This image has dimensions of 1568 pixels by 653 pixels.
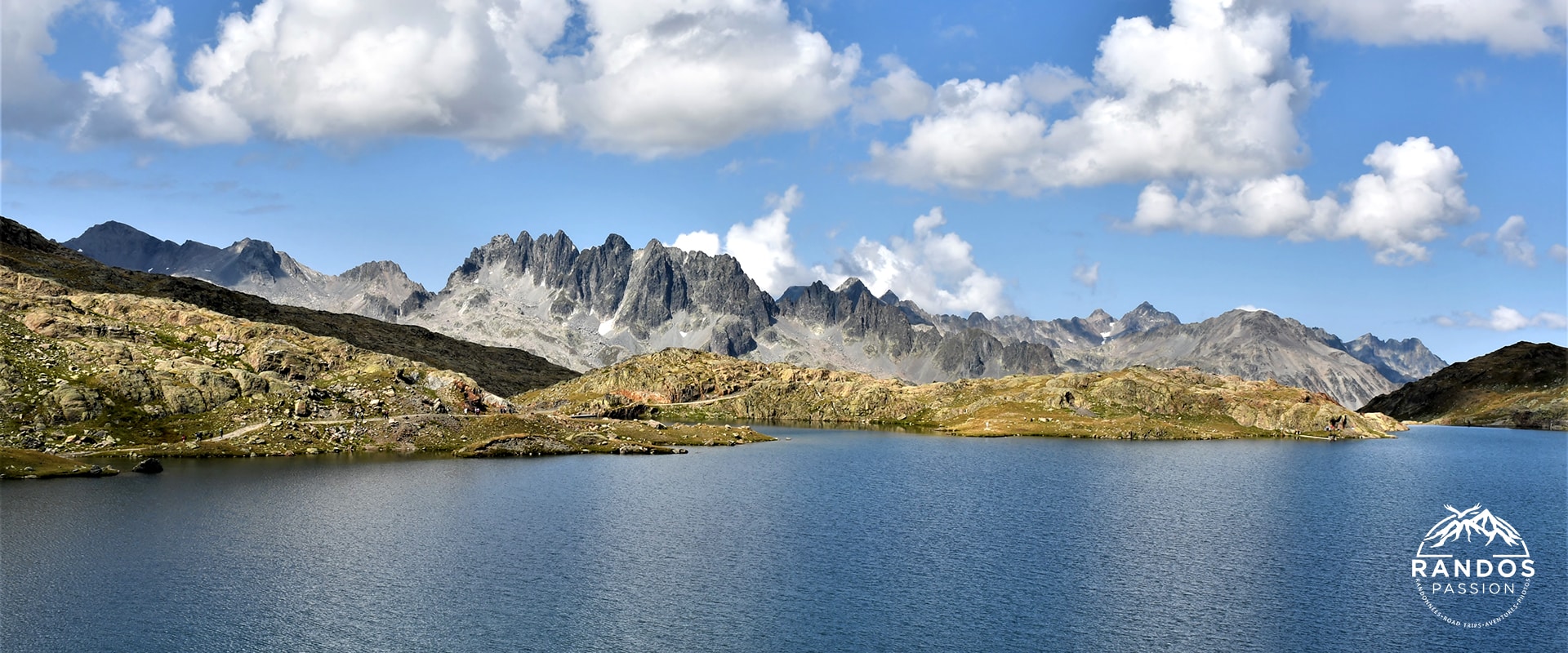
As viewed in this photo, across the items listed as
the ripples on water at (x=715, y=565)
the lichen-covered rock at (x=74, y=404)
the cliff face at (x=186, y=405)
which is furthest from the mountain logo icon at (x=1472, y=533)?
the lichen-covered rock at (x=74, y=404)

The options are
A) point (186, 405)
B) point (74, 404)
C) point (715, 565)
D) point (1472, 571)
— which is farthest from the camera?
point (186, 405)

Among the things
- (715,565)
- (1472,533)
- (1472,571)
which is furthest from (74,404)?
(1472,533)

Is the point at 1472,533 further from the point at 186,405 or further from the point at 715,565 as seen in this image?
the point at 186,405

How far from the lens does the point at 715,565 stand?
8919 centimetres

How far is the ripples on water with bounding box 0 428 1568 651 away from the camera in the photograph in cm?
6894

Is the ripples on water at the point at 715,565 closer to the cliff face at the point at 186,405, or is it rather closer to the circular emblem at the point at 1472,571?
the circular emblem at the point at 1472,571

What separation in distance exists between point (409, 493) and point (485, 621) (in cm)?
6319

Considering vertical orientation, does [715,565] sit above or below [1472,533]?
below

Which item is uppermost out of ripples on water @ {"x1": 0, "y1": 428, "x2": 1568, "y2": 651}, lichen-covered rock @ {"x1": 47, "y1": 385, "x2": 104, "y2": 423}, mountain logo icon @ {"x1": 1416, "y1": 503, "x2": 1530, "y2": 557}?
lichen-covered rock @ {"x1": 47, "y1": 385, "x2": 104, "y2": 423}

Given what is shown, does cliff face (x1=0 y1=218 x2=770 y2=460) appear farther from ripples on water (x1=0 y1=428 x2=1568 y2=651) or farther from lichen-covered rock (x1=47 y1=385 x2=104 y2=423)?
ripples on water (x1=0 y1=428 x2=1568 y2=651)

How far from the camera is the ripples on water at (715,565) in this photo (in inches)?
2714

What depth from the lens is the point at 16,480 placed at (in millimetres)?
126188

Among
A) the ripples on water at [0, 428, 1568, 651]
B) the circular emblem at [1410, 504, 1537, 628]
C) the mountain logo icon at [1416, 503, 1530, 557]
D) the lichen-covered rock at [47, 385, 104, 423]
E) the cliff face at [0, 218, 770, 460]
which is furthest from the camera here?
the lichen-covered rock at [47, 385, 104, 423]

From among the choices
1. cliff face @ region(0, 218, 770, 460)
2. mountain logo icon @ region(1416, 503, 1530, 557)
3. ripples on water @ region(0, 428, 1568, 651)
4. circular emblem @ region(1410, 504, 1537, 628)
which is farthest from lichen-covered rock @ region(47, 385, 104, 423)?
mountain logo icon @ region(1416, 503, 1530, 557)
